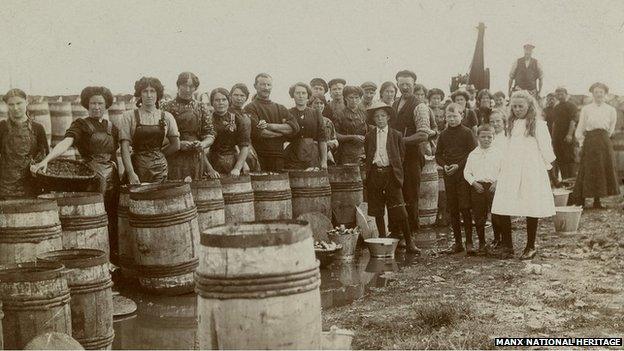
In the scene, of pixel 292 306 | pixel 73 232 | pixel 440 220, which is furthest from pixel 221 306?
pixel 440 220

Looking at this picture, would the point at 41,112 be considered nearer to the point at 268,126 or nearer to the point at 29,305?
the point at 268,126

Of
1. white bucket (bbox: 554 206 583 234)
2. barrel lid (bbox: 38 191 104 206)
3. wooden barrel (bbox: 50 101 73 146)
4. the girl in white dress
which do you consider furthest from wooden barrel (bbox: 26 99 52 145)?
white bucket (bbox: 554 206 583 234)

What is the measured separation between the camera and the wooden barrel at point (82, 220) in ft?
19.7

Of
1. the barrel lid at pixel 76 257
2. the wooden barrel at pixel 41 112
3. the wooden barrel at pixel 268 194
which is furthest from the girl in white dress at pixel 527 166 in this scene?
the wooden barrel at pixel 41 112

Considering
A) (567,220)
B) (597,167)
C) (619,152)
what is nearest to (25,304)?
(567,220)

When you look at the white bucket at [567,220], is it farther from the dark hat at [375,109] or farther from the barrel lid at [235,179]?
the barrel lid at [235,179]

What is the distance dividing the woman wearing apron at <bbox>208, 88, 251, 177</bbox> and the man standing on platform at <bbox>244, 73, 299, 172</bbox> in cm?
52

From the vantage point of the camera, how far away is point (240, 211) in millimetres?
7453

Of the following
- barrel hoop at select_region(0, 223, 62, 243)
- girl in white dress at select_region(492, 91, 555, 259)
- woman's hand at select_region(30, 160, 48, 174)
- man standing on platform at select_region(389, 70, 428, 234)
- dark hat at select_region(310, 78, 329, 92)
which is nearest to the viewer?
barrel hoop at select_region(0, 223, 62, 243)

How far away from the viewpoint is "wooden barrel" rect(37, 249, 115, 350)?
4762 millimetres

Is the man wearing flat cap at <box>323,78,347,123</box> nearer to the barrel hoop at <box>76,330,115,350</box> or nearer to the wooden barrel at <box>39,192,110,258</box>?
the wooden barrel at <box>39,192,110,258</box>

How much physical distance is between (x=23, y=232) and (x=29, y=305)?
1.18 meters

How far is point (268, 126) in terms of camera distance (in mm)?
8500

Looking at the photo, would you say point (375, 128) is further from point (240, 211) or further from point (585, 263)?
point (585, 263)
